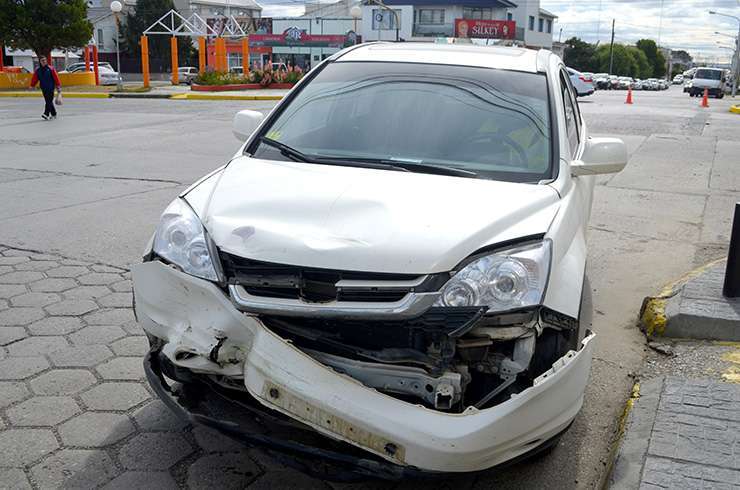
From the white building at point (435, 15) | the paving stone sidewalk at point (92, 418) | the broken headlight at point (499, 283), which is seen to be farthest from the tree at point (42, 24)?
the white building at point (435, 15)

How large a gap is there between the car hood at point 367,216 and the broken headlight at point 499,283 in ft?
0.22

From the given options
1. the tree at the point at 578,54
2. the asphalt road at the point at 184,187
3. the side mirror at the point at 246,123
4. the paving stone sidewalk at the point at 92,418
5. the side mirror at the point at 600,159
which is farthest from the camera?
the tree at the point at 578,54

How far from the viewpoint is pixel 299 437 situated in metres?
2.78

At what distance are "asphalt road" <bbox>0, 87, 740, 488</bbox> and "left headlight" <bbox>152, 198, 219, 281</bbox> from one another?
0.89 m

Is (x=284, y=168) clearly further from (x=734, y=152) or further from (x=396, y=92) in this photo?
(x=734, y=152)

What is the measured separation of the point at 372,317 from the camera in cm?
262

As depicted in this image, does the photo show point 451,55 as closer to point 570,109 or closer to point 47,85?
point 570,109

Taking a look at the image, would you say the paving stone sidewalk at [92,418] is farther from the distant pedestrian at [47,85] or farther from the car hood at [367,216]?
the distant pedestrian at [47,85]

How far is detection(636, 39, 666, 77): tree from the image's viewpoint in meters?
153

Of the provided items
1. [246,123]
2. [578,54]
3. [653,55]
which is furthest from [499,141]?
[653,55]

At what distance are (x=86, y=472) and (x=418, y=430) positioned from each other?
1516mm

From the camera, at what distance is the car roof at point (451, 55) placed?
443 cm

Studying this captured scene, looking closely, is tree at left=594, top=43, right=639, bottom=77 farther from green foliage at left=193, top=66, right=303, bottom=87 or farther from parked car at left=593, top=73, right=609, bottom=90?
green foliage at left=193, top=66, right=303, bottom=87

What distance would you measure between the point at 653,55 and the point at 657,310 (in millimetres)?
165800
